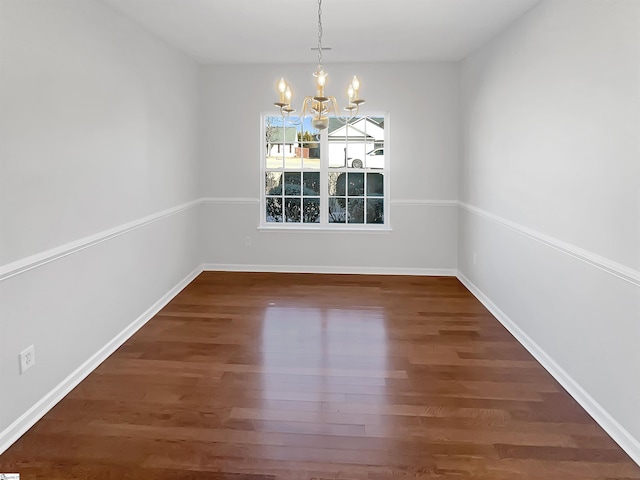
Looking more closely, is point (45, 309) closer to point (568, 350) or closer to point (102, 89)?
point (102, 89)

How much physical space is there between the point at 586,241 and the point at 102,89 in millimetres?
3193

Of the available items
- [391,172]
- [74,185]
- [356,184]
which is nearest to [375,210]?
[356,184]

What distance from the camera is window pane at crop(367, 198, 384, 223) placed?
5.89 meters

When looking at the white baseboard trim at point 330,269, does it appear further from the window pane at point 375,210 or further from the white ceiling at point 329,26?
the white ceiling at point 329,26

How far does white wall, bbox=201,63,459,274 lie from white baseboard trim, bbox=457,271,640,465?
5.46ft

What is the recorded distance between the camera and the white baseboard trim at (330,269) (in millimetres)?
5766

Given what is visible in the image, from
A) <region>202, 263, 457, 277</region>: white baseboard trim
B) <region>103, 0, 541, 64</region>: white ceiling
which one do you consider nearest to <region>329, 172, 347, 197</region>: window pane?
<region>202, 263, 457, 277</region>: white baseboard trim

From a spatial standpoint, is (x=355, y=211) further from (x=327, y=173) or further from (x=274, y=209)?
(x=274, y=209)

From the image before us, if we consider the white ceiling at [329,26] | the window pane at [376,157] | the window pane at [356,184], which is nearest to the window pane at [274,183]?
the window pane at [356,184]

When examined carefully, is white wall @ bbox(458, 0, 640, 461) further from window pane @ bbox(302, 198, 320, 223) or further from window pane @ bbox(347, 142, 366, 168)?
window pane @ bbox(302, 198, 320, 223)

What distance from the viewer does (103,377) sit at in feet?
9.89

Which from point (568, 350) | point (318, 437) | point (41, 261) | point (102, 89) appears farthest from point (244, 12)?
point (568, 350)

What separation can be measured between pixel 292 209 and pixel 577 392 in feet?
12.8

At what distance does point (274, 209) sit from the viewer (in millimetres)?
5965
